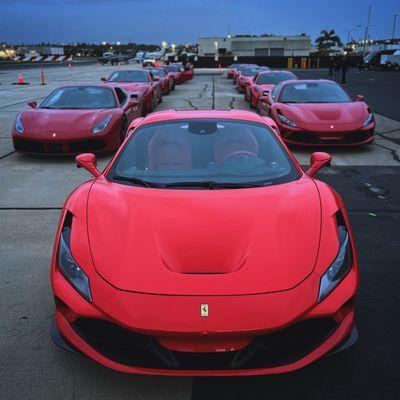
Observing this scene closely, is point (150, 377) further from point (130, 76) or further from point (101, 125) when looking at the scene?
point (130, 76)

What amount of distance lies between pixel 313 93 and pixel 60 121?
5232 millimetres

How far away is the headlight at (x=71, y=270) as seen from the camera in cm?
254

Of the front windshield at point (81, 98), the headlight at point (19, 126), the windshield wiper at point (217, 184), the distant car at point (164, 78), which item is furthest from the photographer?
the distant car at point (164, 78)

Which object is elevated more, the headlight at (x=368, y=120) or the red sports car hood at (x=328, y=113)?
the red sports car hood at (x=328, y=113)

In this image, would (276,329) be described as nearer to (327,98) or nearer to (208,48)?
(327,98)

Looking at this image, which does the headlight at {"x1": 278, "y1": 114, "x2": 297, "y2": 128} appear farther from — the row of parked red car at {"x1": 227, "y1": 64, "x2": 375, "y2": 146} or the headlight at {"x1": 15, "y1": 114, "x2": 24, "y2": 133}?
the headlight at {"x1": 15, "y1": 114, "x2": 24, "y2": 133}

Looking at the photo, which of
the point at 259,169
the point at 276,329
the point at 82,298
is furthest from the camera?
the point at 259,169

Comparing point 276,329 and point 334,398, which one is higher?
point 276,329

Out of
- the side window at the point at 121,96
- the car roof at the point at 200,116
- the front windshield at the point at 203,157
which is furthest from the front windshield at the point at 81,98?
the front windshield at the point at 203,157

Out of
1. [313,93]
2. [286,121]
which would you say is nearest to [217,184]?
[286,121]

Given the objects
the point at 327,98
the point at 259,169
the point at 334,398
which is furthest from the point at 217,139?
the point at 327,98

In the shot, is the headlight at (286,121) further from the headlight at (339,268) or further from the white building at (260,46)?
the white building at (260,46)

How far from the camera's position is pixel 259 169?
368cm

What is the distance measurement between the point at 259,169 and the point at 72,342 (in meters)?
1.90
